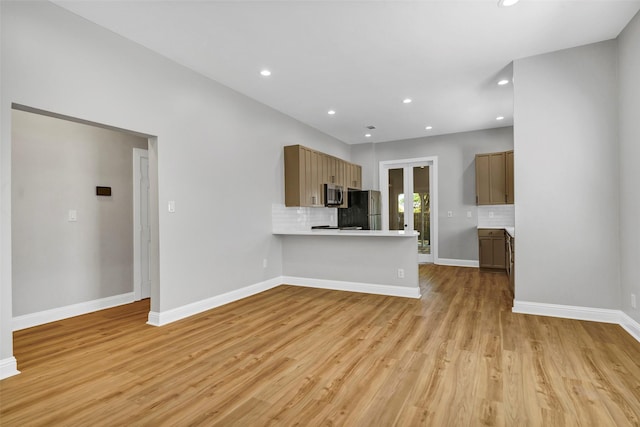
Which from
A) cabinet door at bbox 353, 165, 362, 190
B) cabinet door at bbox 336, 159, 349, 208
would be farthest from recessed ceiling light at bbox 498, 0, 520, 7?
cabinet door at bbox 353, 165, 362, 190

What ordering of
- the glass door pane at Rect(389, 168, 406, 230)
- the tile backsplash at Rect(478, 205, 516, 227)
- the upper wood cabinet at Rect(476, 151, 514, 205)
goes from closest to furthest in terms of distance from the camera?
the upper wood cabinet at Rect(476, 151, 514, 205) → the tile backsplash at Rect(478, 205, 516, 227) → the glass door pane at Rect(389, 168, 406, 230)

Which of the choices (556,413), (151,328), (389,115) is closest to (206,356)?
(151,328)

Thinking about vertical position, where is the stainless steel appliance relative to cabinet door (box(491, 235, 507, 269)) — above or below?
above

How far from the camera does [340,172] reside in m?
6.84

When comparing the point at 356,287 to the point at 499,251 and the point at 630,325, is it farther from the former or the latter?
the point at 499,251

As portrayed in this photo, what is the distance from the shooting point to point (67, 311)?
3.75m

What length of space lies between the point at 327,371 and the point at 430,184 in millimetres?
5949

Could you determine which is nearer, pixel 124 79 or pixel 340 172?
pixel 124 79

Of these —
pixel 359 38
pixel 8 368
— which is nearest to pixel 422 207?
pixel 359 38

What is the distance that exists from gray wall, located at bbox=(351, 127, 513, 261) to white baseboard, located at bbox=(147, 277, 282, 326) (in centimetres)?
409

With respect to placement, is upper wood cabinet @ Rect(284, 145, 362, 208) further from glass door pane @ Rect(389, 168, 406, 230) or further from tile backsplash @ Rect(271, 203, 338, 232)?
glass door pane @ Rect(389, 168, 406, 230)

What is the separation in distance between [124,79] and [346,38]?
2.20 metres

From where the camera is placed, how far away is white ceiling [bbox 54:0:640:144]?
2746 mm

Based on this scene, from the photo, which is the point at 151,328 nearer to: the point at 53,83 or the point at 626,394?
the point at 53,83
